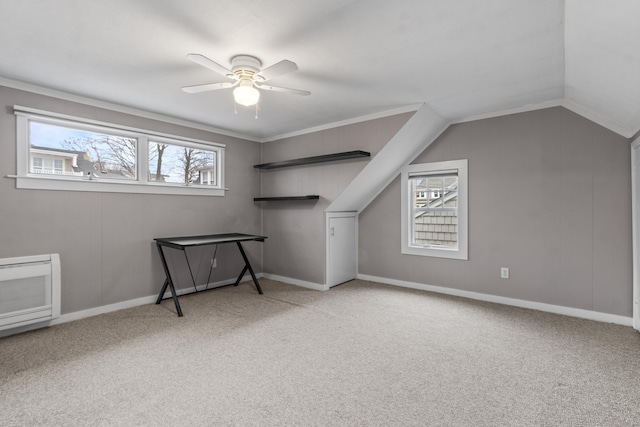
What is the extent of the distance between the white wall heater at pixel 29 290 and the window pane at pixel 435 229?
4.09 m

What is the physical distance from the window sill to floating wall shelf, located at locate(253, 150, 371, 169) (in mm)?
879

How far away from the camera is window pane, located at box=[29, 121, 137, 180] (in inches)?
121

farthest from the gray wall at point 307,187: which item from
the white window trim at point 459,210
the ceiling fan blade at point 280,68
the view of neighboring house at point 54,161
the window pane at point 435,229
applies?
the view of neighboring house at point 54,161

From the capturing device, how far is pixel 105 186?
3436 millimetres

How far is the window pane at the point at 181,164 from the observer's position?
3.94 m

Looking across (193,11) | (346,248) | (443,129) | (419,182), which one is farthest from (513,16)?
(346,248)

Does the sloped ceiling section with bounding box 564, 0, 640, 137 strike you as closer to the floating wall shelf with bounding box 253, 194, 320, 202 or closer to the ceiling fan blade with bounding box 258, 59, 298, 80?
the ceiling fan blade with bounding box 258, 59, 298, 80

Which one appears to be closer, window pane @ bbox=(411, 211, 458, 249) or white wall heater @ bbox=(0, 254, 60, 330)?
white wall heater @ bbox=(0, 254, 60, 330)

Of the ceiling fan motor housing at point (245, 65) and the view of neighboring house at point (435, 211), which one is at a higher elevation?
the ceiling fan motor housing at point (245, 65)

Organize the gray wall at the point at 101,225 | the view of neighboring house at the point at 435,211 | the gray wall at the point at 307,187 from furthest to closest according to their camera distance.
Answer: the view of neighboring house at the point at 435,211 < the gray wall at the point at 307,187 < the gray wall at the point at 101,225

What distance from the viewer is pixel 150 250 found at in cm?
380

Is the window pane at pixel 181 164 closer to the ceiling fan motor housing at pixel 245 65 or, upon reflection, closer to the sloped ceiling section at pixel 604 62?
the ceiling fan motor housing at pixel 245 65

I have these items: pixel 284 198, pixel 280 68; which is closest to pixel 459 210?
pixel 284 198

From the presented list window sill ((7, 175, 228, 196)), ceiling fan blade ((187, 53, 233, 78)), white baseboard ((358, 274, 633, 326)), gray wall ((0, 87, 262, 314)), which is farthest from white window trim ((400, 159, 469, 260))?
ceiling fan blade ((187, 53, 233, 78))
